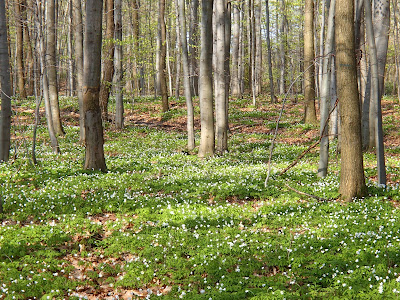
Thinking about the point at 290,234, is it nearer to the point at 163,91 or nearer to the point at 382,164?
the point at 382,164

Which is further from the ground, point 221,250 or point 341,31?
point 341,31

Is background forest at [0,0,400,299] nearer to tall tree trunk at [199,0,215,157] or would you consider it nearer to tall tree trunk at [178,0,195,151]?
tall tree trunk at [199,0,215,157]

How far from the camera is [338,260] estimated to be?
5.87m

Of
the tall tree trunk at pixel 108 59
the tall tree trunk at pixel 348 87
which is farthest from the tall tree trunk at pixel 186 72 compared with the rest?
the tall tree trunk at pixel 348 87

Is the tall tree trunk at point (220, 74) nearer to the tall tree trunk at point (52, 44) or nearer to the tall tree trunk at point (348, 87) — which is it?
the tall tree trunk at point (348, 87)

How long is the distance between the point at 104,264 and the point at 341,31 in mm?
7475

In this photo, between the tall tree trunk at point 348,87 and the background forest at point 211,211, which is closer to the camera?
the background forest at point 211,211

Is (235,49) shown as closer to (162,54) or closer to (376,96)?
(162,54)

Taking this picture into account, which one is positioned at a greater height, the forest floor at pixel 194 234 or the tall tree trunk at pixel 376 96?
the tall tree trunk at pixel 376 96

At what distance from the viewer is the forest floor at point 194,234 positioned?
5527mm

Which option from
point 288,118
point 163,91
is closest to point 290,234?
point 288,118

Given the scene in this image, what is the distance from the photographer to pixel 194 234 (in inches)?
285

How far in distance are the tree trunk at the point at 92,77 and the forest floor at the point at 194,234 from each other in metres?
1.23

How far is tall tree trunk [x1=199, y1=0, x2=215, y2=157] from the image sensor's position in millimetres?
14133
